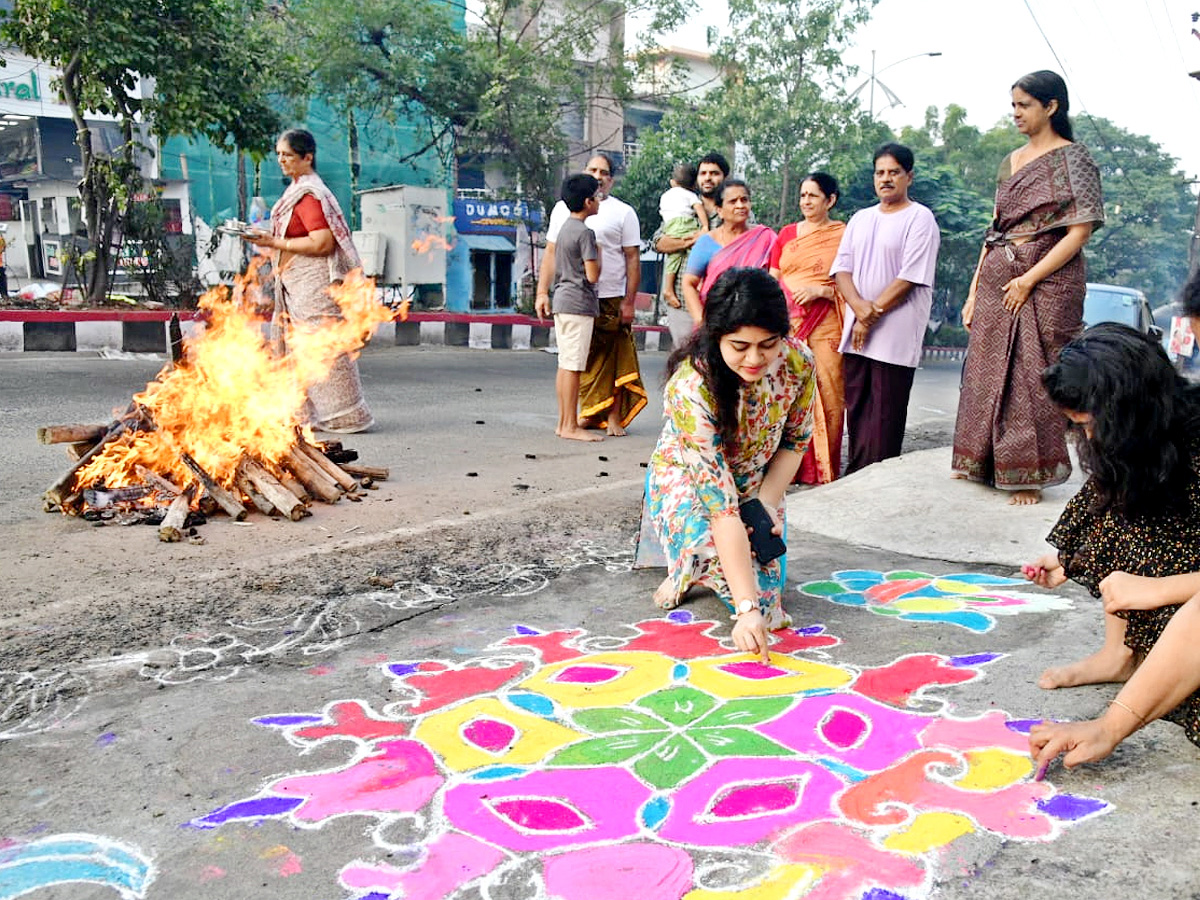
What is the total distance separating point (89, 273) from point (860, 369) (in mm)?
10067

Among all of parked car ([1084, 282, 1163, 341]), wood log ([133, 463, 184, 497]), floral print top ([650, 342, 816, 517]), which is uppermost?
parked car ([1084, 282, 1163, 341])

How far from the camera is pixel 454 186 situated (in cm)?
2298

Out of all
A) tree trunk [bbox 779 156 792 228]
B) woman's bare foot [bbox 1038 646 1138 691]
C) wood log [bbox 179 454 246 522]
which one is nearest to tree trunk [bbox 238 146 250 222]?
tree trunk [bbox 779 156 792 228]

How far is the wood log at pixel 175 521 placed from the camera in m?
4.13

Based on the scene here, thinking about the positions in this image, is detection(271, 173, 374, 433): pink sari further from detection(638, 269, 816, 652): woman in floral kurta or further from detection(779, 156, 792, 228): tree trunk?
detection(779, 156, 792, 228): tree trunk

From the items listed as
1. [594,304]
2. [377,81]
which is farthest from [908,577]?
[377,81]

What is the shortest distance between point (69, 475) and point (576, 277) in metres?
3.43

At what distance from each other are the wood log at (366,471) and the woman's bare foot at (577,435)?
1.85 metres

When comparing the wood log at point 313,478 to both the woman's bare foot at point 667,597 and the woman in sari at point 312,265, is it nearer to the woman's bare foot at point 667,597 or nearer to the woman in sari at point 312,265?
the woman in sari at point 312,265

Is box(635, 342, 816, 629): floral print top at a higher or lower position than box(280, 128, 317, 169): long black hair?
lower

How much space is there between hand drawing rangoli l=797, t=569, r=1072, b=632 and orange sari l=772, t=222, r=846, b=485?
1711 millimetres

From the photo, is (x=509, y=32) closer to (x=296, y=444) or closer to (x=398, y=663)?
(x=296, y=444)

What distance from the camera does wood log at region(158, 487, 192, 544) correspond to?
4.13 meters

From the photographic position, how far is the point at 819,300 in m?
5.64
